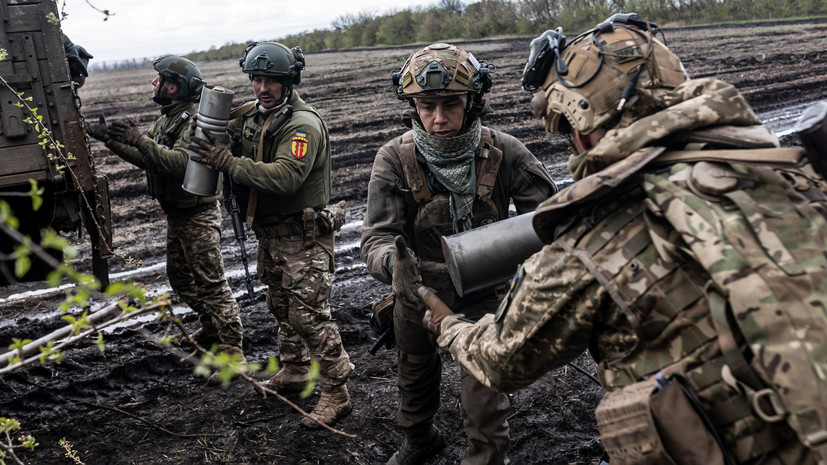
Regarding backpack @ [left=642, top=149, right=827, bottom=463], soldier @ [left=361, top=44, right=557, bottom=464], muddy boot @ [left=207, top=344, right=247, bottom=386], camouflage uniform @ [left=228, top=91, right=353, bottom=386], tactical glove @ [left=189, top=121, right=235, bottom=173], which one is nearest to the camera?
backpack @ [left=642, top=149, right=827, bottom=463]

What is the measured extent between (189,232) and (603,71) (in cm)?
413

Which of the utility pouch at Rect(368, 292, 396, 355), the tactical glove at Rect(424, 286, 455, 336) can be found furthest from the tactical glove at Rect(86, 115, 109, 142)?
the tactical glove at Rect(424, 286, 455, 336)

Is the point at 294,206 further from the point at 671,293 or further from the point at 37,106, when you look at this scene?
the point at 671,293

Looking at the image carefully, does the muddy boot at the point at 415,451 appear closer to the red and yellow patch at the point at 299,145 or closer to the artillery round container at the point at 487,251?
the artillery round container at the point at 487,251

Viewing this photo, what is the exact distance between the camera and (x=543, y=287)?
2135mm

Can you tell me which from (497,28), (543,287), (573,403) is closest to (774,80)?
(573,403)

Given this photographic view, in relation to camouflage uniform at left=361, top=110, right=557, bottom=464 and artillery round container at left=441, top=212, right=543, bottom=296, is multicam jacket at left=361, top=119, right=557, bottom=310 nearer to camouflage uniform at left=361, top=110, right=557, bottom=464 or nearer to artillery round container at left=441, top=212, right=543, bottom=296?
camouflage uniform at left=361, top=110, right=557, bottom=464

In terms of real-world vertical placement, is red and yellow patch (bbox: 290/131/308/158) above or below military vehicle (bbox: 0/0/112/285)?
below

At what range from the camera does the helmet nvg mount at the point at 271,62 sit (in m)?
4.69

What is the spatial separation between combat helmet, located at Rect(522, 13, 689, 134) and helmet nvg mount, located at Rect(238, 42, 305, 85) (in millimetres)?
2704

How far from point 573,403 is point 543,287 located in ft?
9.12

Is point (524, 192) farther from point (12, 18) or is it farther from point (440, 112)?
point (12, 18)

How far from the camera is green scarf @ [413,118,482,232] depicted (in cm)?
359

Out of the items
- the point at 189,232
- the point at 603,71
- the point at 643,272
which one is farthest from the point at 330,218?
the point at 643,272
